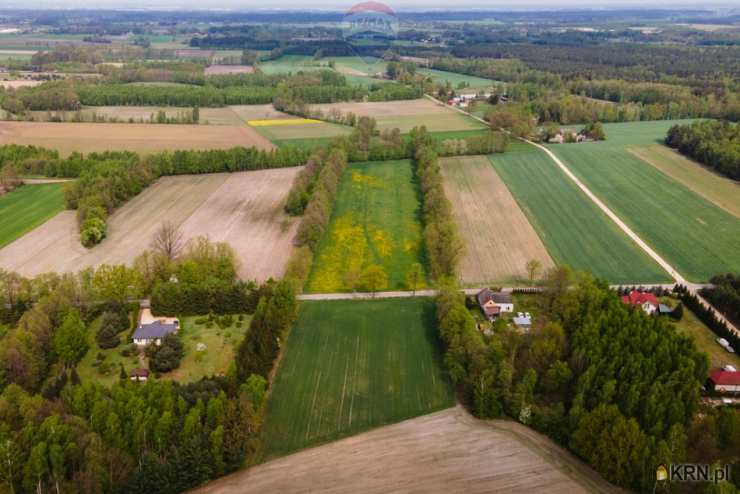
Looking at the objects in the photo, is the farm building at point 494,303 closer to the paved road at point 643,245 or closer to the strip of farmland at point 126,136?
the paved road at point 643,245

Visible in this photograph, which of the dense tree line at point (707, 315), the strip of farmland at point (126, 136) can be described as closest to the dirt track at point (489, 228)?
the dense tree line at point (707, 315)

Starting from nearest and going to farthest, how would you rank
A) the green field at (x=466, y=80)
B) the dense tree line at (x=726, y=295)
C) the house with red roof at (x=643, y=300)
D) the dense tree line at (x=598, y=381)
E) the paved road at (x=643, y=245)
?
the dense tree line at (x=598, y=381) → the house with red roof at (x=643, y=300) → the dense tree line at (x=726, y=295) → the paved road at (x=643, y=245) → the green field at (x=466, y=80)

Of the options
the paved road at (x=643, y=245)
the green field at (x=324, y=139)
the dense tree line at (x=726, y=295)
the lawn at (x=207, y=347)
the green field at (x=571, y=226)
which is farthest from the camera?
the green field at (x=324, y=139)

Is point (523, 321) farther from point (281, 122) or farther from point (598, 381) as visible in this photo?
point (281, 122)

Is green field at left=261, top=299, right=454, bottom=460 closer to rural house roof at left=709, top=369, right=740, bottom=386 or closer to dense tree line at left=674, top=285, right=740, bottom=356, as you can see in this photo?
rural house roof at left=709, top=369, right=740, bottom=386

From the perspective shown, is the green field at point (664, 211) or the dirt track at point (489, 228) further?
the green field at point (664, 211)

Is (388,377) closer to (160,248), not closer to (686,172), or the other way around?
(160,248)

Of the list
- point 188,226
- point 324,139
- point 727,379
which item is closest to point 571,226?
point 727,379
